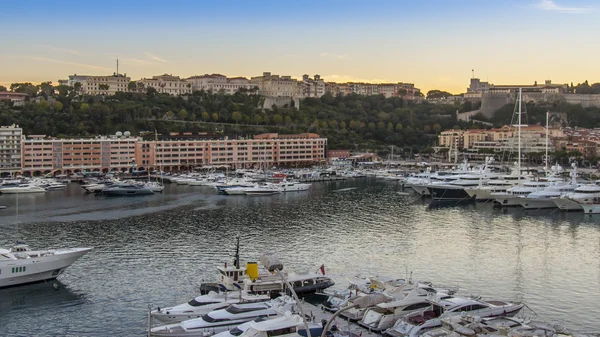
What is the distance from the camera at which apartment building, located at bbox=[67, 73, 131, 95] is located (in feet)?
177

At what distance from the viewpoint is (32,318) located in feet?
34.1

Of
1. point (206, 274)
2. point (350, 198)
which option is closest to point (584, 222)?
point (350, 198)

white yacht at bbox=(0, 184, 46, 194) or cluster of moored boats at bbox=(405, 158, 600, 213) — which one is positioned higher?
cluster of moored boats at bbox=(405, 158, 600, 213)

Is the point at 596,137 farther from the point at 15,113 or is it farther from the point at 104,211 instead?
the point at 15,113

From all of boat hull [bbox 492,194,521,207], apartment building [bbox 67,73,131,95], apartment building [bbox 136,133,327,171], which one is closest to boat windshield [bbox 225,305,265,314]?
boat hull [bbox 492,194,521,207]

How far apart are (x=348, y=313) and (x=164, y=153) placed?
31050mm

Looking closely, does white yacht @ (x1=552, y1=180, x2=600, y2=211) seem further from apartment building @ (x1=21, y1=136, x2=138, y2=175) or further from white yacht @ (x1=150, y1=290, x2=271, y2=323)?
apartment building @ (x1=21, y1=136, x2=138, y2=175)

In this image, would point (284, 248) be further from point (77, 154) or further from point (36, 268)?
point (77, 154)

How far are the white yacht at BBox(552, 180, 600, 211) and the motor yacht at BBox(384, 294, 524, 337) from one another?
13.2 metres

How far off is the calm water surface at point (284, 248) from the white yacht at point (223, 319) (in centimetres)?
94

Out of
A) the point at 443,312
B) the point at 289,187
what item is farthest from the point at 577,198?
the point at 443,312

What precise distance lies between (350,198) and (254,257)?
12.2m

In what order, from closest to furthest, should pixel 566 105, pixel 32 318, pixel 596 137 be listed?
pixel 32 318, pixel 596 137, pixel 566 105

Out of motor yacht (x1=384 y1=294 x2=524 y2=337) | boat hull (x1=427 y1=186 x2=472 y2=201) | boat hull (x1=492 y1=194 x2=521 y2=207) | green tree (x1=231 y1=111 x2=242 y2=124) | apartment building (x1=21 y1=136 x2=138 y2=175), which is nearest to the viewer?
motor yacht (x1=384 y1=294 x2=524 y2=337)
